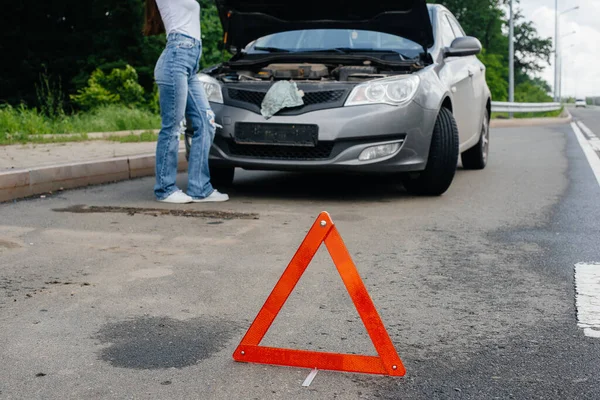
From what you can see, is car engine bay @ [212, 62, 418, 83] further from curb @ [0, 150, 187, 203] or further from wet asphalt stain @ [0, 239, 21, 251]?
wet asphalt stain @ [0, 239, 21, 251]

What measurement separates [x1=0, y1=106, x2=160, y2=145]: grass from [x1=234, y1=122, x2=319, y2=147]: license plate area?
4684mm

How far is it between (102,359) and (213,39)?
25626mm

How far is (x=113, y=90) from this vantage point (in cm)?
2417

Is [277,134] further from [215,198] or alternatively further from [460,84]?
[460,84]

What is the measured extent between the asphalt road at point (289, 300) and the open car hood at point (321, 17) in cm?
161

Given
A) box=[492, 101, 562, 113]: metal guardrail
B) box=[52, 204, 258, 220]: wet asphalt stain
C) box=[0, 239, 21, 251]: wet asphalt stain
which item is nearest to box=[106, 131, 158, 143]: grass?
box=[52, 204, 258, 220]: wet asphalt stain

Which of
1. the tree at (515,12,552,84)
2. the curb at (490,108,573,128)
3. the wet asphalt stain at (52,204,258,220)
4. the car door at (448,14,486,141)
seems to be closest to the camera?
the wet asphalt stain at (52,204,258,220)

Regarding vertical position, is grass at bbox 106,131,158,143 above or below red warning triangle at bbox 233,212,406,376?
below

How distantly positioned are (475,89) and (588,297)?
5.28 metres

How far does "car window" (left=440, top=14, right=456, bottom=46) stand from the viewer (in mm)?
8125

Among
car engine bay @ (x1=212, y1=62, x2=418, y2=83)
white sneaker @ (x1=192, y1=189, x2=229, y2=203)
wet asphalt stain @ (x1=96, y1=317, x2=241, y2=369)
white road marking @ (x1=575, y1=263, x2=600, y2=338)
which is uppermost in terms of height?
car engine bay @ (x1=212, y1=62, x2=418, y2=83)

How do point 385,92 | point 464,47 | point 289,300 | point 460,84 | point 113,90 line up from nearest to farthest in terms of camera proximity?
point 289,300 < point 385,92 < point 464,47 < point 460,84 < point 113,90

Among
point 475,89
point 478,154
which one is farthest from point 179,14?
point 478,154

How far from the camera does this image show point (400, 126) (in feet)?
22.4
